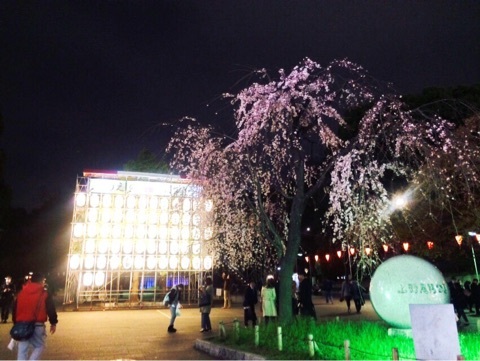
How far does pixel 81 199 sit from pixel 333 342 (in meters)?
20.5

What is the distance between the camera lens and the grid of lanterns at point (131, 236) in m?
24.7

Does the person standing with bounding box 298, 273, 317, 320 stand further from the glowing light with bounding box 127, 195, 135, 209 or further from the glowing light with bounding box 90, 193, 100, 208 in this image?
the glowing light with bounding box 90, 193, 100, 208

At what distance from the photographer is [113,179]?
26.3 m

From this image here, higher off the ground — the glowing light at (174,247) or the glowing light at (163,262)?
the glowing light at (174,247)

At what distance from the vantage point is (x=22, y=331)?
6508mm

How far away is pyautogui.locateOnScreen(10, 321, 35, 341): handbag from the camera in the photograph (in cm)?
648

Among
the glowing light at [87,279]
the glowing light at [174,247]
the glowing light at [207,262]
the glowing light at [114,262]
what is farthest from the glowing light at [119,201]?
the glowing light at [207,262]

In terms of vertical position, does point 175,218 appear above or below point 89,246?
above

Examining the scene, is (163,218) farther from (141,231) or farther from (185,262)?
(185,262)

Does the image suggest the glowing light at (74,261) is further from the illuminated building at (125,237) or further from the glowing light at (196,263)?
the glowing light at (196,263)

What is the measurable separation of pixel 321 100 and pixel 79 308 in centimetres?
2021

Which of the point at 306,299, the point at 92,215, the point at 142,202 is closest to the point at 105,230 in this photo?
the point at 92,215

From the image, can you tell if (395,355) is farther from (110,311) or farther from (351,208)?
(110,311)

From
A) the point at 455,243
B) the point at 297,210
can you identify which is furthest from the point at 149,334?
the point at 455,243
